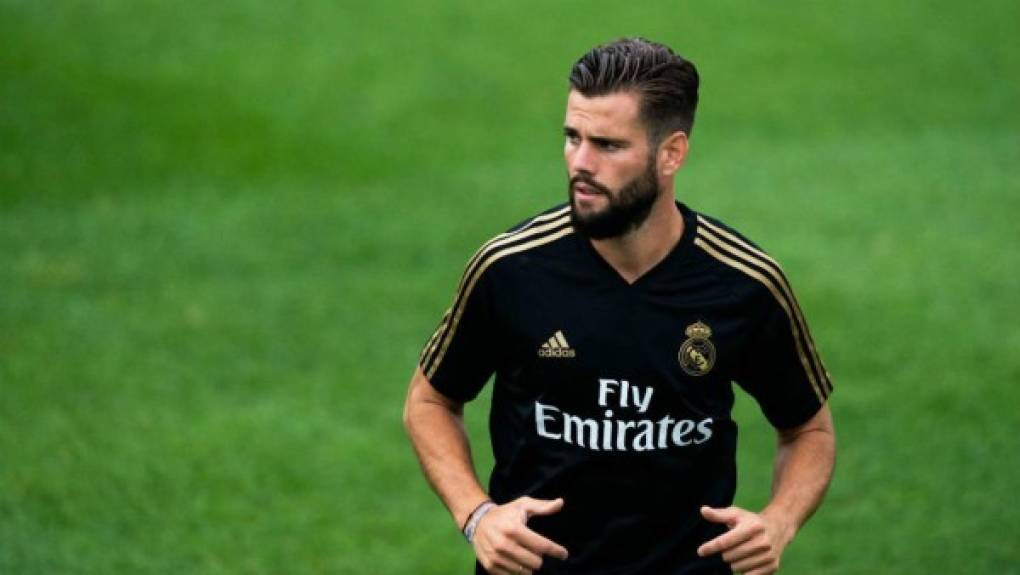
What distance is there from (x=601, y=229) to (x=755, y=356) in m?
0.69

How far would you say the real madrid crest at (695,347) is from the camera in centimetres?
487

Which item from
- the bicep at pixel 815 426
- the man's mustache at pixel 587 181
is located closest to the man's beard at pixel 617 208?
the man's mustache at pixel 587 181

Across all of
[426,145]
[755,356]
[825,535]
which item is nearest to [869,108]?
[426,145]

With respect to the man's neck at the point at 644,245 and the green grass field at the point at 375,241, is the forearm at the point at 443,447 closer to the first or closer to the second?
the man's neck at the point at 644,245

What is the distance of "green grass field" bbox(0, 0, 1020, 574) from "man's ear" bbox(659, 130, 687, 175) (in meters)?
4.37

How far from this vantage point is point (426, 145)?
55.2 feet

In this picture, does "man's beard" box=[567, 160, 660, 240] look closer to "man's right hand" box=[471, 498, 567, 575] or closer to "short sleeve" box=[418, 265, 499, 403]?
"short sleeve" box=[418, 265, 499, 403]

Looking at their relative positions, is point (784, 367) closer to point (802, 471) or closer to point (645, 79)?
point (802, 471)

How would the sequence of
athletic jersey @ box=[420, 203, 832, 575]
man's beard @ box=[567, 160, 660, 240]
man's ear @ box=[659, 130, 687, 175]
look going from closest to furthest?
1. man's beard @ box=[567, 160, 660, 240]
2. man's ear @ box=[659, 130, 687, 175]
3. athletic jersey @ box=[420, 203, 832, 575]

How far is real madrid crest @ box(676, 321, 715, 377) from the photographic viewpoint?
4.87m

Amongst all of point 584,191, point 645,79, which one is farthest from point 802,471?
point 645,79

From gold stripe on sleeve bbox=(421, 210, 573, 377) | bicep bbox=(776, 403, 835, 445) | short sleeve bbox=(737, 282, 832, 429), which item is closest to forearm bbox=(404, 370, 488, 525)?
gold stripe on sleeve bbox=(421, 210, 573, 377)

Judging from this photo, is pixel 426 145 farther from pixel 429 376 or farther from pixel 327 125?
pixel 429 376

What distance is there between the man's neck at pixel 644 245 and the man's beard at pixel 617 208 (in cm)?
12
